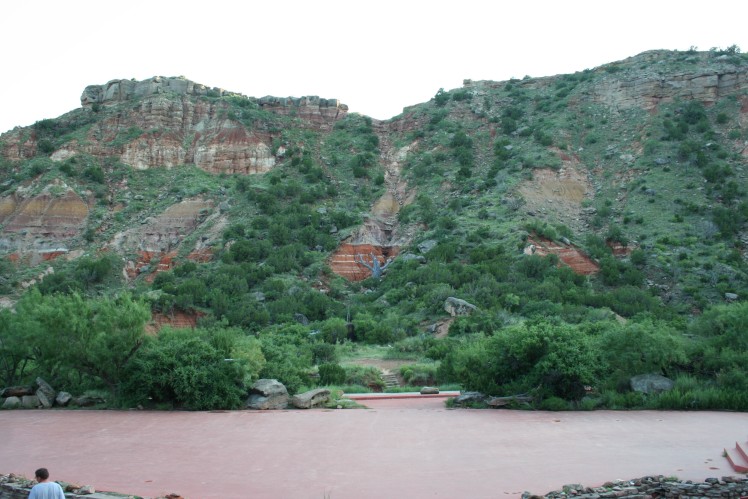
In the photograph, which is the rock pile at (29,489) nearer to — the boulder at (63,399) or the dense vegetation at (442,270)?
the dense vegetation at (442,270)

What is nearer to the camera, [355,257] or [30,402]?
[30,402]

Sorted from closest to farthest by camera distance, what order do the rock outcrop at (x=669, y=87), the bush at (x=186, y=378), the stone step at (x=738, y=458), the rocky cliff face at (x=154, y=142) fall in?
the stone step at (x=738, y=458)
the bush at (x=186, y=378)
the rocky cliff face at (x=154, y=142)
the rock outcrop at (x=669, y=87)

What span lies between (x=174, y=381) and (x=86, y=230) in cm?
3293

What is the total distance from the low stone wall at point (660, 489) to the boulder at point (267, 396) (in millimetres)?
11742

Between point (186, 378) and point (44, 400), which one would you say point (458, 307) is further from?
point (44, 400)

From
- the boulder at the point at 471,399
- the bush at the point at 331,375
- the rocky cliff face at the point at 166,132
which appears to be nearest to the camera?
the boulder at the point at 471,399

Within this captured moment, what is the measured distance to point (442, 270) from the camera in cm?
4100

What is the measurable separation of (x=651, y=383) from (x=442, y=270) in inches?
877

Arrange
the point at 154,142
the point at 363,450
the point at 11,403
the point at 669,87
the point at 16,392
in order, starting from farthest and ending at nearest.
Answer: the point at 154,142
the point at 669,87
the point at 16,392
the point at 11,403
the point at 363,450

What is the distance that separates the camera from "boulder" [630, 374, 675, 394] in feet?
62.5

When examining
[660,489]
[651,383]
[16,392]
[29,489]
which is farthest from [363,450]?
[16,392]

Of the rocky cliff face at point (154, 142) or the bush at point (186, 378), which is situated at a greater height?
the rocky cliff face at point (154, 142)

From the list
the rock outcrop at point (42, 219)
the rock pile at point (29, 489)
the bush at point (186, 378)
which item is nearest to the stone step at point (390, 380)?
the bush at point (186, 378)

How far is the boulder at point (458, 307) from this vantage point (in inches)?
A: 1371
